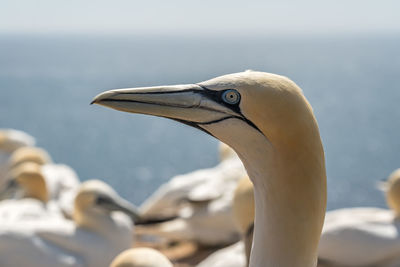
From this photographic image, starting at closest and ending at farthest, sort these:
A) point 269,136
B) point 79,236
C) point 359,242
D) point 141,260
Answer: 1. point 269,136
2. point 141,260
3. point 359,242
4. point 79,236

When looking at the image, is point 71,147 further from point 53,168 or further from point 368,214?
point 368,214

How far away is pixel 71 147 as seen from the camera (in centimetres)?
2630

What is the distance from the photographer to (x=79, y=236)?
18.1 ft

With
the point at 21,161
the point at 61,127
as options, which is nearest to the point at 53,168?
the point at 21,161

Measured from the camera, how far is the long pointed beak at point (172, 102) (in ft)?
6.87

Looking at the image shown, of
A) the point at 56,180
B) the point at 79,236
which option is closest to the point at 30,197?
the point at 56,180

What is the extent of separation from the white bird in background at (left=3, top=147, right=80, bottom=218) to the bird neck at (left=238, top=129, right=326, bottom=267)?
217 inches

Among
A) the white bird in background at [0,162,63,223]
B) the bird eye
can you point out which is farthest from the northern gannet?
the white bird in background at [0,162,63,223]

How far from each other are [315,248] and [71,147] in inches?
973

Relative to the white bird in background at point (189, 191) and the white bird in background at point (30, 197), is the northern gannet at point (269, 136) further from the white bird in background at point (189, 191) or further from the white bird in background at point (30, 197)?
the white bird in background at point (189, 191)

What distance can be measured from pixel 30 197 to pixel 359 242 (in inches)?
138

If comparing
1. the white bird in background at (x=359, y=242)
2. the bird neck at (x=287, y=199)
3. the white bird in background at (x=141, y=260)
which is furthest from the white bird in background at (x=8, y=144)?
the bird neck at (x=287, y=199)

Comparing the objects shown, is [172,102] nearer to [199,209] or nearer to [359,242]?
[359,242]

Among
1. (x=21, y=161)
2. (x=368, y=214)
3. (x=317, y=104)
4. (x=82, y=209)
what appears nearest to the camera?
(x=368, y=214)
